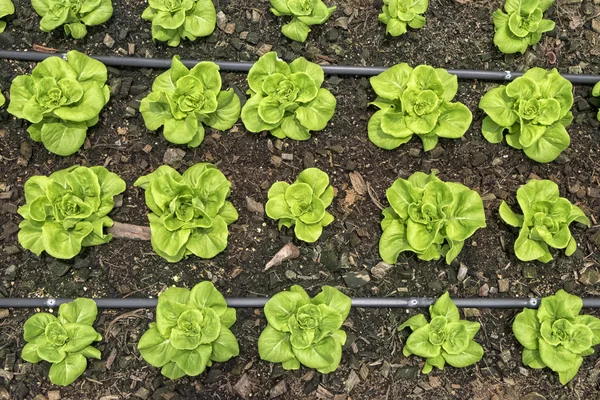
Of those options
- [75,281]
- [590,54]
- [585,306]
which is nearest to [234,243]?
[75,281]

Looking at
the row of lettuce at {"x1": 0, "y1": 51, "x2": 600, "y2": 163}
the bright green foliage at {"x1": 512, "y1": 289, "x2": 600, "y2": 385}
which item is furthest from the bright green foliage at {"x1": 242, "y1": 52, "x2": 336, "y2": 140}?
the bright green foliage at {"x1": 512, "y1": 289, "x2": 600, "y2": 385}

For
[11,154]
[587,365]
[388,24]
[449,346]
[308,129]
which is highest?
[388,24]

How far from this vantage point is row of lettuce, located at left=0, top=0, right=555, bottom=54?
13.3ft

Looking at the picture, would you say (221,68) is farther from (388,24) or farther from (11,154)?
(11,154)

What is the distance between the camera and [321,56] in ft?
14.5

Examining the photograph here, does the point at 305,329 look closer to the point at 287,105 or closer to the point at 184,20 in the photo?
the point at 287,105

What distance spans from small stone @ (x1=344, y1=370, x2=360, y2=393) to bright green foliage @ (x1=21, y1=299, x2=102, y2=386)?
5.92 ft

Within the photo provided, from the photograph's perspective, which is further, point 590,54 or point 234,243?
point 590,54

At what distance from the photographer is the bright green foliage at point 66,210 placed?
146 inches

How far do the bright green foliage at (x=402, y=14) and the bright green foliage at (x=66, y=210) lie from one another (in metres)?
2.44

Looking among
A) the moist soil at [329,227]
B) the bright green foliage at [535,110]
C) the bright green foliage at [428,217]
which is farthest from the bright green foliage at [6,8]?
the bright green foliage at [535,110]

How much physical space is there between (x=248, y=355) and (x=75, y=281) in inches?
54.8

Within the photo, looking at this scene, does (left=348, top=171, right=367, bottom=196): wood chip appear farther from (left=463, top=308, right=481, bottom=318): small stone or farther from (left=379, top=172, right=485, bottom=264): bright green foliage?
(left=463, top=308, right=481, bottom=318): small stone

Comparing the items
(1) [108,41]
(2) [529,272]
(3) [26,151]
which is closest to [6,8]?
(1) [108,41]
